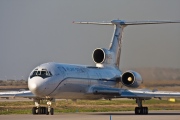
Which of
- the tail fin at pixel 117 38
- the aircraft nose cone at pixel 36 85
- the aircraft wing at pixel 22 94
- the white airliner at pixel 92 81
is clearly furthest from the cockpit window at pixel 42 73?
the tail fin at pixel 117 38

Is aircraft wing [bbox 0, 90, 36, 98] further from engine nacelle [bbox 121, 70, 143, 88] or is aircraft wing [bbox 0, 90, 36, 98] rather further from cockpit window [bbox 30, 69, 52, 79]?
engine nacelle [bbox 121, 70, 143, 88]

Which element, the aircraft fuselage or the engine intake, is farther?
the engine intake

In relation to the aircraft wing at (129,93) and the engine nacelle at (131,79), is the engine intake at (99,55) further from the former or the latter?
the aircraft wing at (129,93)

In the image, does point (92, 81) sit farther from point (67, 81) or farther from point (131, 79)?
point (67, 81)

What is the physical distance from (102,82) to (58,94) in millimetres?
7628

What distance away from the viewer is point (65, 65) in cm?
4975

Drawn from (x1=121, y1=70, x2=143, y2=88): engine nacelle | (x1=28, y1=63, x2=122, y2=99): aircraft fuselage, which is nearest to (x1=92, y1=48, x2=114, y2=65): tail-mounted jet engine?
(x1=28, y1=63, x2=122, y2=99): aircraft fuselage

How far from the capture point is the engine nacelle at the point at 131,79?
54.0 meters

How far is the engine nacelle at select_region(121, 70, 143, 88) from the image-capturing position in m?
54.0

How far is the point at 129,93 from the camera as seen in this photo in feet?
169

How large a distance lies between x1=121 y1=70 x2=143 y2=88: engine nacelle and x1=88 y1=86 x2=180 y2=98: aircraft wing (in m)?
2.03

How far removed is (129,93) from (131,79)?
299 centimetres

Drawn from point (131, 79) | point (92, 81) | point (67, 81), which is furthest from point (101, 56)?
point (67, 81)

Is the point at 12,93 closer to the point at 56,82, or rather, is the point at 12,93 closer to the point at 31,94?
the point at 31,94
